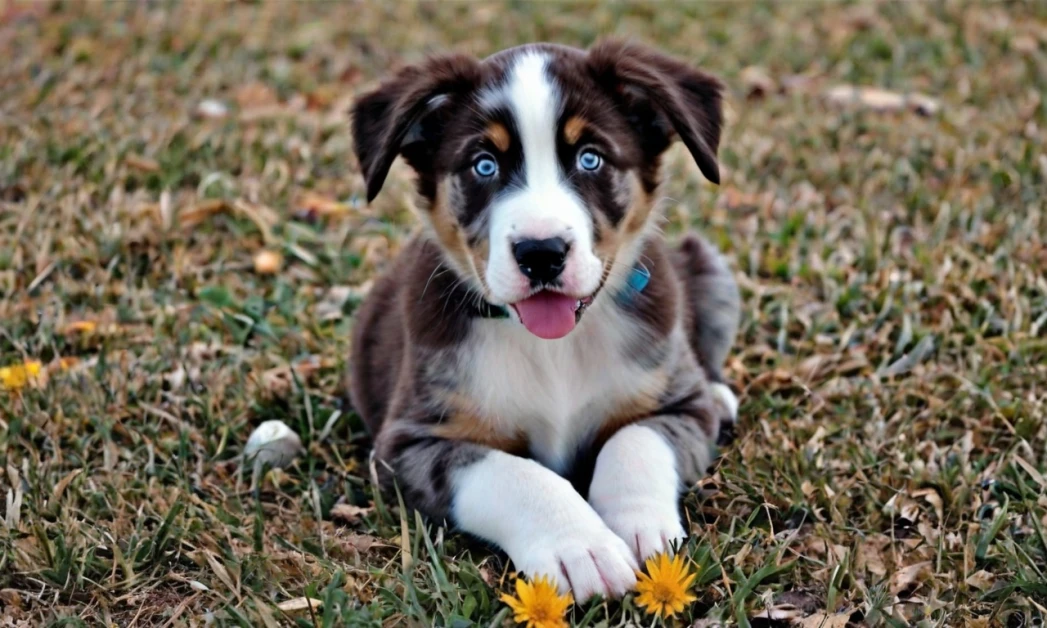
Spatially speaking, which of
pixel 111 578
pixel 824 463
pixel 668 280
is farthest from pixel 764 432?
pixel 111 578

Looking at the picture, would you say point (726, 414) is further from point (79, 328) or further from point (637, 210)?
point (79, 328)

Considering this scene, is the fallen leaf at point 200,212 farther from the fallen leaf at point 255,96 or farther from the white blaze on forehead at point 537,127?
the white blaze on forehead at point 537,127

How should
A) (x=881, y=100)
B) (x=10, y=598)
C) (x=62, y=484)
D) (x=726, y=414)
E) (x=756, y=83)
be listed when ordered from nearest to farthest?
(x=10, y=598)
(x=62, y=484)
(x=726, y=414)
(x=881, y=100)
(x=756, y=83)

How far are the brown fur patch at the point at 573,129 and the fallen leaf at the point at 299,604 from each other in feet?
5.34

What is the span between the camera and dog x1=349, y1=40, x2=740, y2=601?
391 centimetres

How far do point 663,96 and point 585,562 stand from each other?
156 cm

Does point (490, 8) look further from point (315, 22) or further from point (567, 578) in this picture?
point (567, 578)

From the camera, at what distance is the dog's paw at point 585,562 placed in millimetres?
3643

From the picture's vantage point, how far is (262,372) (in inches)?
209

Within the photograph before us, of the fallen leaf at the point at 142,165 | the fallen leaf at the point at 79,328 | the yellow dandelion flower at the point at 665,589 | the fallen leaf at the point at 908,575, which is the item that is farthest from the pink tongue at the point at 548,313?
the fallen leaf at the point at 142,165

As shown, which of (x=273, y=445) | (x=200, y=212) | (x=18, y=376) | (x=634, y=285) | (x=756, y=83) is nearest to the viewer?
(x=634, y=285)

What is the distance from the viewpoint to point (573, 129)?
4082 millimetres

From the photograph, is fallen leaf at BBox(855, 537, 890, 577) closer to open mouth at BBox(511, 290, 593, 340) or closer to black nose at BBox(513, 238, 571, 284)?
open mouth at BBox(511, 290, 593, 340)

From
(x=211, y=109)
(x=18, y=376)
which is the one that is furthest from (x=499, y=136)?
(x=211, y=109)
